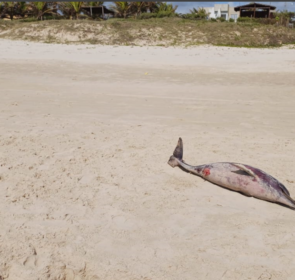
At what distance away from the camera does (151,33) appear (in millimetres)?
18234

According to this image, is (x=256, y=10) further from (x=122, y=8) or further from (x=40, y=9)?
(x=40, y=9)

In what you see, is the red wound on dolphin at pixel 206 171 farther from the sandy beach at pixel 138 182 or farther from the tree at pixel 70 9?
the tree at pixel 70 9

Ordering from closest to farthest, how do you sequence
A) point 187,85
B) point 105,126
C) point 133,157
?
point 133,157
point 105,126
point 187,85

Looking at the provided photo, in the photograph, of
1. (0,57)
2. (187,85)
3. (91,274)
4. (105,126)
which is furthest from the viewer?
(0,57)

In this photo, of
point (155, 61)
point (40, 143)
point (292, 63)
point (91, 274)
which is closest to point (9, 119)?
point (40, 143)

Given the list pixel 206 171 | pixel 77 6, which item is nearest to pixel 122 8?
pixel 77 6

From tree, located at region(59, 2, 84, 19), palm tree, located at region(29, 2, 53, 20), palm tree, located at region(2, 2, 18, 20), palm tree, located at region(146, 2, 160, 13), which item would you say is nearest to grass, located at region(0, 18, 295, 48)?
tree, located at region(59, 2, 84, 19)

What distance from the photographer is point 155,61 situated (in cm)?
1339

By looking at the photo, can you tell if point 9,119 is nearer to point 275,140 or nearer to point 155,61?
point 275,140

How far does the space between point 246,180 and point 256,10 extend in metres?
34.0

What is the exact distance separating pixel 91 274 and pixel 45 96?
619 cm

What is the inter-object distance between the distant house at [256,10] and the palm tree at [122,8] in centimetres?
977

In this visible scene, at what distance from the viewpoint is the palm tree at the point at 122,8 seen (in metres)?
31.4

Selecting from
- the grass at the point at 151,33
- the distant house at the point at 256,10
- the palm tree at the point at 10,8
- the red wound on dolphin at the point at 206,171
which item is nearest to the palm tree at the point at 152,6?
the distant house at the point at 256,10
